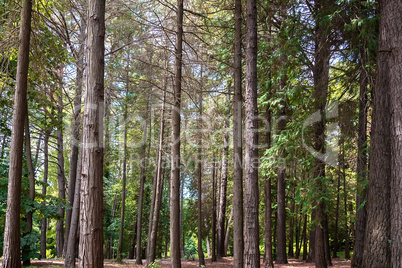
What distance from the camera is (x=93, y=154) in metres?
4.84

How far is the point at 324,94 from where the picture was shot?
30.6 ft

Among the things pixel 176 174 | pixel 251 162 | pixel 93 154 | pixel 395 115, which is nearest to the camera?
pixel 93 154

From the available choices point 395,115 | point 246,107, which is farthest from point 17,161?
point 395,115

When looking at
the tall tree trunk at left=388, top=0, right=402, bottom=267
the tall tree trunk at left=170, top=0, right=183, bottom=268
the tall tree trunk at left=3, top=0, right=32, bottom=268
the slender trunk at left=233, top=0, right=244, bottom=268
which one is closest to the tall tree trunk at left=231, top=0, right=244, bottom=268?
the slender trunk at left=233, top=0, right=244, bottom=268

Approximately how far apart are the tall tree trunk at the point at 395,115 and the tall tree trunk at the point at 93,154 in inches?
216

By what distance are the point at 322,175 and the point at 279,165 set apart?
1.43 metres

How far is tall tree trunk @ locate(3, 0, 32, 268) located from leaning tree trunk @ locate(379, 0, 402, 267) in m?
7.49

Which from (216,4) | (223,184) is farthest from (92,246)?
(223,184)

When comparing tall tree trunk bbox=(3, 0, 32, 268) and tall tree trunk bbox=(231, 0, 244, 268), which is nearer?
tall tree trunk bbox=(3, 0, 32, 268)

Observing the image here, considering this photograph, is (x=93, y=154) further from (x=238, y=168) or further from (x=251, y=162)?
(x=238, y=168)

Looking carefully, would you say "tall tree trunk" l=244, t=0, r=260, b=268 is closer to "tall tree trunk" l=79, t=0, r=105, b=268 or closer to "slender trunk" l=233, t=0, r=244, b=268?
"slender trunk" l=233, t=0, r=244, b=268

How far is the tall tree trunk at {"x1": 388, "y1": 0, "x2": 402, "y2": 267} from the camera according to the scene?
6.36 metres

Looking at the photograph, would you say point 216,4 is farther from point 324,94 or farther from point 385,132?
point 385,132

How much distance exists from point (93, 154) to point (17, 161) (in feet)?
9.49
